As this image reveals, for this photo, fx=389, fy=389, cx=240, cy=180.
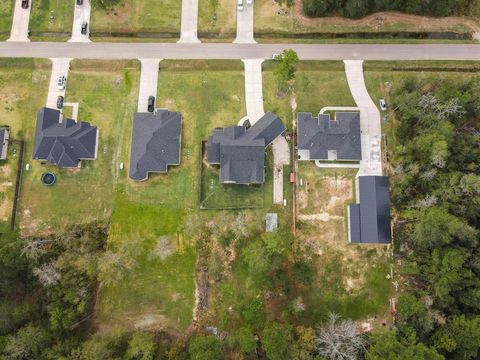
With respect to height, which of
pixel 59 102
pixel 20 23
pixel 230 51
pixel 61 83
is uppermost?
pixel 20 23

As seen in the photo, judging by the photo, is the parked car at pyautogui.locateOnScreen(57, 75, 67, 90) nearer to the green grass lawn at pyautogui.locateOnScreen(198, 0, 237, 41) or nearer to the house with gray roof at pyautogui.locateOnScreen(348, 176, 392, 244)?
the green grass lawn at pyautogui.locateOnScreen(198, 0, 237, 41)

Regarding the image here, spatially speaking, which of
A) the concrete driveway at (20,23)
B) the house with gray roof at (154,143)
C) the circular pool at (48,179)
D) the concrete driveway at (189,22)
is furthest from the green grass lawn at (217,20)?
the circular pool at (48,179)

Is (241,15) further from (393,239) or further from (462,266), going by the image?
(462,266)

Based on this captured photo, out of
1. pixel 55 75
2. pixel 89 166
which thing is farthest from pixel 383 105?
pixel 55 75

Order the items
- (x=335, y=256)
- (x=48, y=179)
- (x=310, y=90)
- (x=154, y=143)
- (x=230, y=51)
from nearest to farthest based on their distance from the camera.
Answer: (x=335, y=256) < (x=154, y=143) < (x=48, y=179) < (x=310, y=90) < (x=230, y=51)

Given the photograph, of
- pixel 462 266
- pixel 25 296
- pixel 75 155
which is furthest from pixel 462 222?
pixel 25 296

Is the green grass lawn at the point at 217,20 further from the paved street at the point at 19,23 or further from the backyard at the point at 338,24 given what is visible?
the paved street at the point at 19,23

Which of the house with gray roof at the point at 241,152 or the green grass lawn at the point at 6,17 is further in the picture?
the green grass lawn at the point at 6,17

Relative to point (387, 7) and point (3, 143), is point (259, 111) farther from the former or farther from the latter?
point (3, 143)
